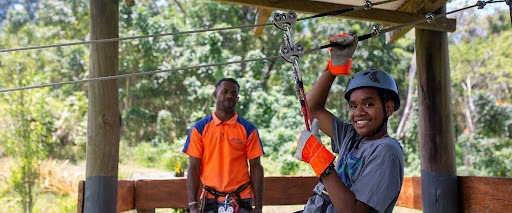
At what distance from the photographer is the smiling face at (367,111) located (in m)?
2.02

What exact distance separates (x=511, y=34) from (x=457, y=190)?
11.8 m

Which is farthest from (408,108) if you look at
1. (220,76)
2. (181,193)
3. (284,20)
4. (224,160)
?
(284,20)

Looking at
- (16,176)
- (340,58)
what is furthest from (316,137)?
(16,176)

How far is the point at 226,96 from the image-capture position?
155 inches

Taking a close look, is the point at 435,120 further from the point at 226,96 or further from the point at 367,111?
the point at 367,111

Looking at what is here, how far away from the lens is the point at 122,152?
16094 millimetres

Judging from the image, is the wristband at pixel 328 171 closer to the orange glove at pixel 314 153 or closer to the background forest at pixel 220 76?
the orange glove at pixel 314 153

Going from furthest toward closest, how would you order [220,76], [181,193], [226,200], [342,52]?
[220,76] < [181,193] < [226,200] < [342,52]

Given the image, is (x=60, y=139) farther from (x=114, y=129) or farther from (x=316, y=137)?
(x=316, y=137)

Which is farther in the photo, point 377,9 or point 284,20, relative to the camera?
point 377,9

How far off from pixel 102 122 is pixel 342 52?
6.70ft

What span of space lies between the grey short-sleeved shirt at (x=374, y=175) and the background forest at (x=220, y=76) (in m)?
8.28

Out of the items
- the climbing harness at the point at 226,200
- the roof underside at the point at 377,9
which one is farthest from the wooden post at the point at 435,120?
the climbing harness at the point at 226,200

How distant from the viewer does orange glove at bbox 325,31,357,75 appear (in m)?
2.11
